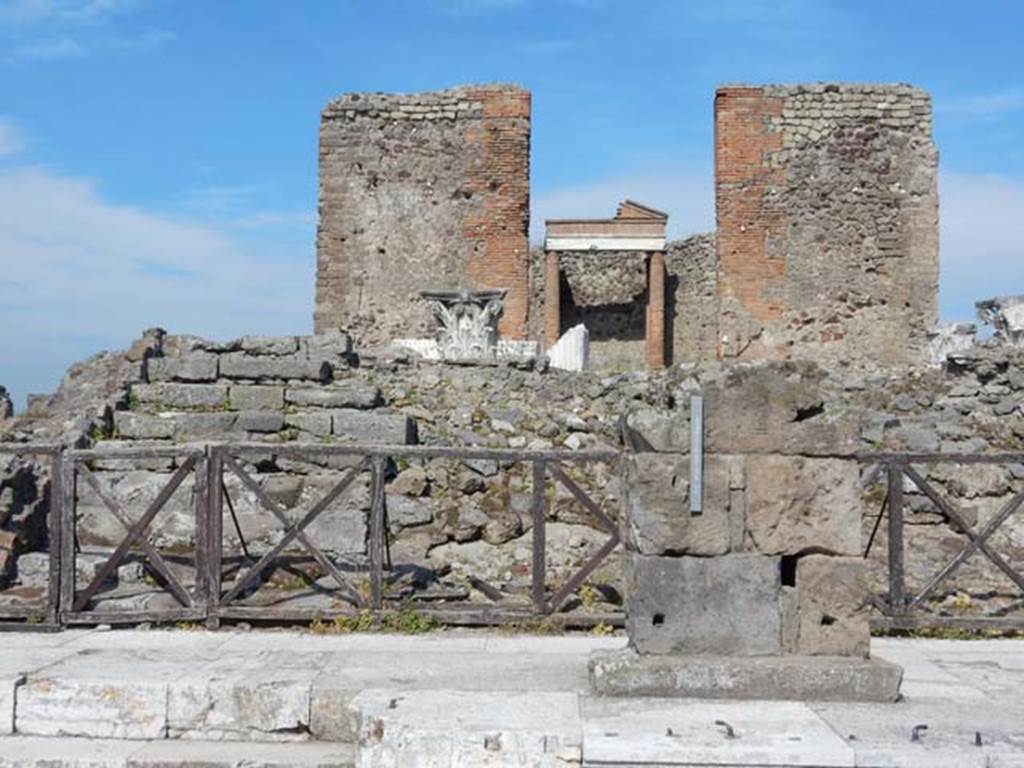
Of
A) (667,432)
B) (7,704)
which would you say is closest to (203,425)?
(7,704)

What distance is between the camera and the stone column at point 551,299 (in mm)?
21531

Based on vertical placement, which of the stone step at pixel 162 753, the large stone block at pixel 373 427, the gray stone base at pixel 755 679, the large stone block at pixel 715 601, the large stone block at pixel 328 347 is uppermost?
the large stone block at pixel 328 347

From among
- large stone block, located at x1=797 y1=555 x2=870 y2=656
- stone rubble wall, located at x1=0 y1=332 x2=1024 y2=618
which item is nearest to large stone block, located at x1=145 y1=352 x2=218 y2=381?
stone rubble wall, located at x1=0 y1=332 x2=1024 y2=618

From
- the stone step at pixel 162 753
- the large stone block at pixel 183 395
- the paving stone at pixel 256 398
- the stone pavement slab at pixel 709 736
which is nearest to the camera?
the stone pavement slab at pixel 709 736

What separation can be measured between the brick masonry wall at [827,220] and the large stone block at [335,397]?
7983mm

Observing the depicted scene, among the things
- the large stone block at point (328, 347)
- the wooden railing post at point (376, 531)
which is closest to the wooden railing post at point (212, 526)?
the wooden railing post at point (376, 531)

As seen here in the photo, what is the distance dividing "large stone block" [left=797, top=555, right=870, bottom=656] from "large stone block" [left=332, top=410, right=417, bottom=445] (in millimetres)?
6121

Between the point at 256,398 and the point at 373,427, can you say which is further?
the point at 256,398

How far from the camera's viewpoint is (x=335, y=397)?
1144cm

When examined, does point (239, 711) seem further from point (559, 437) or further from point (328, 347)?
point (328, 347)

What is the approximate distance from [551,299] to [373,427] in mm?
11115

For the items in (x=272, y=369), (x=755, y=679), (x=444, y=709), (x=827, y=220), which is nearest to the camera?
(x=444, y=709)

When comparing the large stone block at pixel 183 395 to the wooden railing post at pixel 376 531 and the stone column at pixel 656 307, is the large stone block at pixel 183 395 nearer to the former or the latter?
the wooden railing post at pixel 376 531

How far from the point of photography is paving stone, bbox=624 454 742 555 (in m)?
5.03
